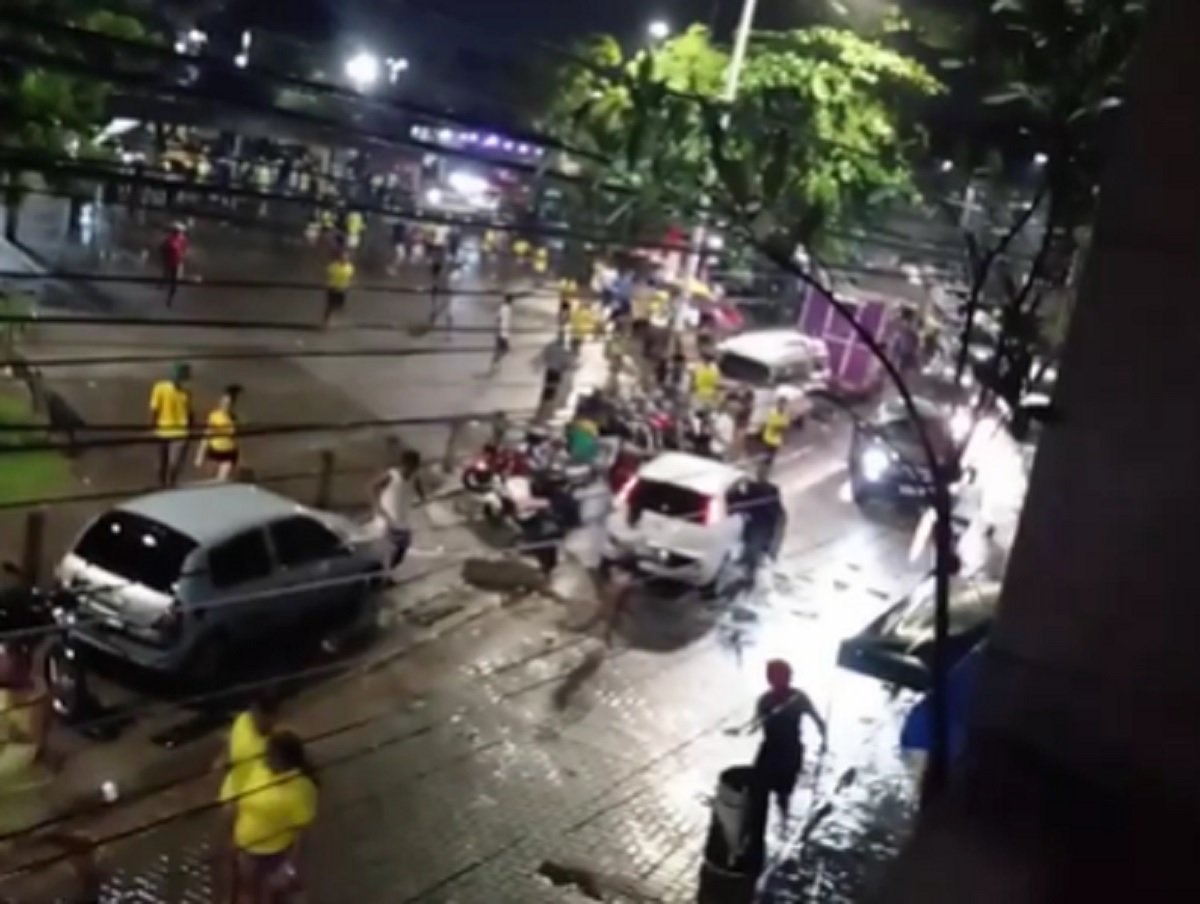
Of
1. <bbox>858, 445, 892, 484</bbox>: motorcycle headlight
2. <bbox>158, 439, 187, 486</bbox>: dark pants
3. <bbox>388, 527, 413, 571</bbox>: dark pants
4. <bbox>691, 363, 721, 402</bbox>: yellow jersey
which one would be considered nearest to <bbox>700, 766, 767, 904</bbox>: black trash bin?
<bbox>388, 527, 413, 571</bbox>: dark pants

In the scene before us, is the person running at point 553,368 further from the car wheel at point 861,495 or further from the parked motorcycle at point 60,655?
the parked motorcycle at point 60,655

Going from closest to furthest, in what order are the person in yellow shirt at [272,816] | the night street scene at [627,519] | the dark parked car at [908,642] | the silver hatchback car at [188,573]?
the night street scene at [627,519], the person in yellow shirt at [272,816], the dark parked car at [908,642], the silver hatchback car at [188,573]

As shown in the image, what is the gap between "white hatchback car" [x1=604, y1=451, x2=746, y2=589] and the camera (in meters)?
18.4

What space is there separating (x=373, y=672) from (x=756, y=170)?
7883mm

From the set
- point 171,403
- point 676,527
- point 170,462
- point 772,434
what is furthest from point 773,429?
point 171,403

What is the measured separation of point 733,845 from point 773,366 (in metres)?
21.4

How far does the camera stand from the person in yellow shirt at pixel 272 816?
8.50 metres

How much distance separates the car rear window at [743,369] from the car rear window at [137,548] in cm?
1975

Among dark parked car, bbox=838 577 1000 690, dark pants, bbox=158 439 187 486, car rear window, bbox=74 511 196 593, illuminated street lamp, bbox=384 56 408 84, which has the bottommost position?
dark pants, bbox=158 439 187 486

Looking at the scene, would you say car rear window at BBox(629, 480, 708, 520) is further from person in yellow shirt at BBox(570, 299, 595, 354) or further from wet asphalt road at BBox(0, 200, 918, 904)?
person in yellow shirt at BBox(570, 299, 595, 354)

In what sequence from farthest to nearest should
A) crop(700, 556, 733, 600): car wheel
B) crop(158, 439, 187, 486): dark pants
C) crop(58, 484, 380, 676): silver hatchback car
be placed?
crop(700, 556, 733, 600): car wheel → crop(158, 439, 187, 486): dark pants → crop(58, 484, 380, 676): silver hatchback car

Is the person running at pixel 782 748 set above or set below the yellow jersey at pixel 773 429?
above

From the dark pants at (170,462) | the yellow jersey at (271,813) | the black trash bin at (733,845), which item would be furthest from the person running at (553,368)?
the yellow jersey at (271,813)

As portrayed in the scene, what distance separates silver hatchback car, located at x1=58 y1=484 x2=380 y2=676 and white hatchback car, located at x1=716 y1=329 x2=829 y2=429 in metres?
17.3
